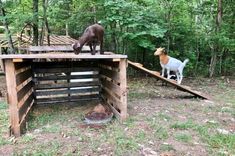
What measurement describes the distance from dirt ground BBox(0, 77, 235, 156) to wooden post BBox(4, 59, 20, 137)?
181mm

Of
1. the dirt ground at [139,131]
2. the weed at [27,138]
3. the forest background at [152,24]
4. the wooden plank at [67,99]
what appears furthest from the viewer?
the forest background at [152,24]

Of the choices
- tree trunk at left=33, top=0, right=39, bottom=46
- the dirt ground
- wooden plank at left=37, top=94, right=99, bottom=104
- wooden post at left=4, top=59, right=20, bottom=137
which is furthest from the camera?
tree trunk at left=33, top=0, right=39, bottom=46

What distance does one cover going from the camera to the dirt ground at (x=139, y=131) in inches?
135

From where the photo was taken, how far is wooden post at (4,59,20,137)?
12.5ft

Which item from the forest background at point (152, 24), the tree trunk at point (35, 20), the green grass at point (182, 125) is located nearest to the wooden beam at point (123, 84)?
the green grass at point (182, 125)

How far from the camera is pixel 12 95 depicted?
150 inches

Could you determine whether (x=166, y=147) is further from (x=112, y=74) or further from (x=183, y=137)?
(x=112, y=74)

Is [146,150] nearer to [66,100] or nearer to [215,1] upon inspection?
[66,100]

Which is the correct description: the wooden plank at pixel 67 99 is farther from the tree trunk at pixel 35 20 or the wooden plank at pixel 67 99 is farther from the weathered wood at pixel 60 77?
the tree trunk at pixel 35 20

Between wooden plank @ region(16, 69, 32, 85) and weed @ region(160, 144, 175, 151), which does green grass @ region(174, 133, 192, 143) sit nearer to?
weed @ region(160, 144, 175, 151)

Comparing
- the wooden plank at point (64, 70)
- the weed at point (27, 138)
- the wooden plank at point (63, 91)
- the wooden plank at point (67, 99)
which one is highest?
the wooden plank at point (64, 70)

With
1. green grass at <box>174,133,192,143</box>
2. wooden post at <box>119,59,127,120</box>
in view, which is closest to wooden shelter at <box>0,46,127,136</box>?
wooden post at <box>119,59,127,120</box>

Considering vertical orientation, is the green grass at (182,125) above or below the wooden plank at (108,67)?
below

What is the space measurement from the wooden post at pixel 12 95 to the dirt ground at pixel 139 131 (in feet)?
0.59
